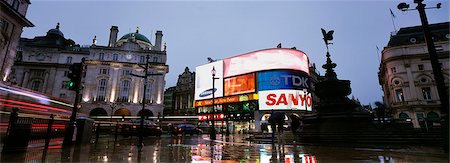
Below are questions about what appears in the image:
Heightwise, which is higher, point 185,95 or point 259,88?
point 185,95

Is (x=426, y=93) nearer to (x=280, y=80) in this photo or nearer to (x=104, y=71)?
(x=280, y=80)

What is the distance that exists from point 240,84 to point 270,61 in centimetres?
784

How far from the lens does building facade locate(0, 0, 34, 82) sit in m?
27.0

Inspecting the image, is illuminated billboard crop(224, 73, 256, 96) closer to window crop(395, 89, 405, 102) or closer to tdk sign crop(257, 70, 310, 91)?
tdk sign crop(257, 70, 310, 91)

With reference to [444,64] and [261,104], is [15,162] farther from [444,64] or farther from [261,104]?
[444,64]

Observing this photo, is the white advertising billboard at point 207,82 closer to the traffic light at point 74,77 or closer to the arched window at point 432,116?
the arched window at point 432,116

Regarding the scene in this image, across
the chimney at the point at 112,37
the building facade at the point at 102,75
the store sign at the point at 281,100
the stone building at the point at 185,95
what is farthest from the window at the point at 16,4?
the stone building at the point at 185,95

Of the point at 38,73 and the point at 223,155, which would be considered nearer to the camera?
the point at 223,155

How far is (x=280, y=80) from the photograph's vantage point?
42.2 meters

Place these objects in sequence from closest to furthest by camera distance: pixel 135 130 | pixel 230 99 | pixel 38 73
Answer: pixel 135 130 → pixel 230 99 → pixel 38 73

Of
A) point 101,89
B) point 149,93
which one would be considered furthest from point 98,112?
point 149,93

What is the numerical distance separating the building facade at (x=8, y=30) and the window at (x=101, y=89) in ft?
72.8

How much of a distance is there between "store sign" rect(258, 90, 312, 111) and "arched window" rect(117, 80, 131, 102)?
32.0m

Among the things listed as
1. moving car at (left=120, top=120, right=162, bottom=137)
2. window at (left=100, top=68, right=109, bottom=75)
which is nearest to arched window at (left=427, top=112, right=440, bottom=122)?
moving car at (left=120, top=120, right=162, bottom=137)
